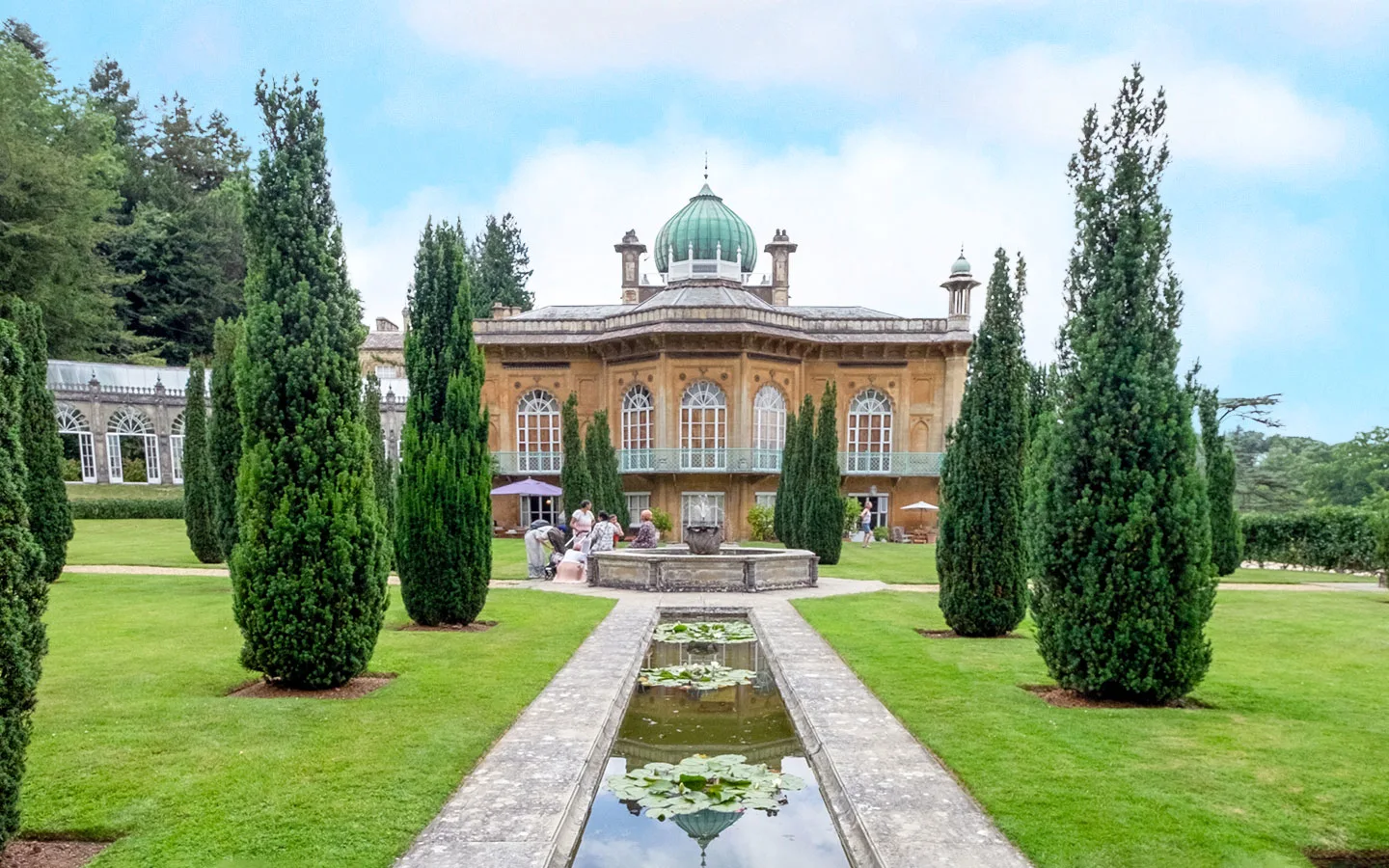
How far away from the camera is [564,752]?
535cm

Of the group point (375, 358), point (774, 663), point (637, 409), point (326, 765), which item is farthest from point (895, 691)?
point (375, 358)

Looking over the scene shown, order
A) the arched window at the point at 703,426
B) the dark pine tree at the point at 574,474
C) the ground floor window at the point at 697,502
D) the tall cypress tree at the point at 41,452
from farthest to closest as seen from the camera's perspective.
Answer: the ground floor window at the point at 697,502 → the arched window at the point at 703,426 → the dark pine tree at the point at 574,474 → the tall cypress tree at the point at 41,452

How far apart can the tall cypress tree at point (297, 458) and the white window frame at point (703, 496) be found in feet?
64.7

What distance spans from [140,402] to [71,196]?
8730 millimetres

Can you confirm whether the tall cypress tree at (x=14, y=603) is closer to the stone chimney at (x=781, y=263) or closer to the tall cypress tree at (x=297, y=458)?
the tall cypress tree at (x=297, y=458)

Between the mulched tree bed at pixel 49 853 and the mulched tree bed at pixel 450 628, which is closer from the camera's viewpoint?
the mulched tree bed at pixel 49 853

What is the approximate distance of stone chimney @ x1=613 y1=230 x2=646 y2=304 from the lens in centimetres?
3494

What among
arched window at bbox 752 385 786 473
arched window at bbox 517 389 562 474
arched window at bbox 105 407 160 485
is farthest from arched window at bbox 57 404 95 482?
arched window at bbox 752 385 786 473

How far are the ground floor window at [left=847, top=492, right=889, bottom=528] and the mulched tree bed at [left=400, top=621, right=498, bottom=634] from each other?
63.3 ft

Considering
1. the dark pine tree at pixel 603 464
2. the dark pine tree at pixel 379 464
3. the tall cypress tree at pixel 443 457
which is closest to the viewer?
the tall cypress tree at pixel 443 457

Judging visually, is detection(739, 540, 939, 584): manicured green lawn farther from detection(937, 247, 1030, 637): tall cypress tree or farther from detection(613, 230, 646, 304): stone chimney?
detection(613, 230, 646, 304): stone chimney

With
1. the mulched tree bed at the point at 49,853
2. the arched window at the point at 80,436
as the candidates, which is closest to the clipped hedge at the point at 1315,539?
the mulched tree bed at the point at 49,853

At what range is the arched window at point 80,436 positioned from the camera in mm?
29281

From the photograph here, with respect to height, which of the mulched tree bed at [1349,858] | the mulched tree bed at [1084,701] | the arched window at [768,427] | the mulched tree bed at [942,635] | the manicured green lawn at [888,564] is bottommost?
the manicured green lawn at [888,564]
